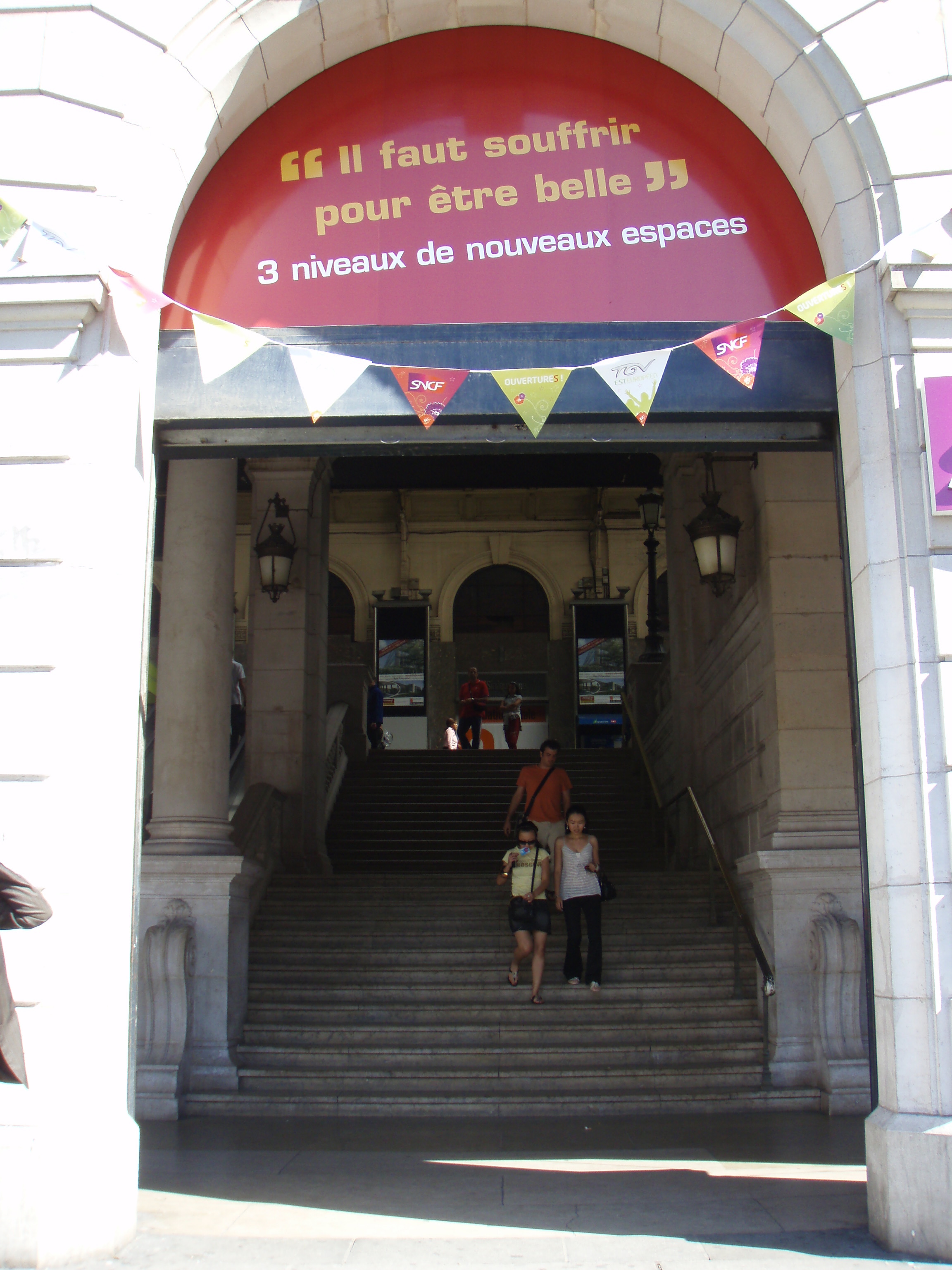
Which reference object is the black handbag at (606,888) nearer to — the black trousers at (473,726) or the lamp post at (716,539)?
the lamp post at (716,539)

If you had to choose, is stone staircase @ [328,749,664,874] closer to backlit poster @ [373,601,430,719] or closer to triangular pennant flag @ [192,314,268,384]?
backlit poster @ [373,601,430,719]

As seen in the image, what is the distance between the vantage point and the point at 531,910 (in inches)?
353

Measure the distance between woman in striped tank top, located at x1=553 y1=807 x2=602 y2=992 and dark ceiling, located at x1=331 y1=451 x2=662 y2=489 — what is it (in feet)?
31.2

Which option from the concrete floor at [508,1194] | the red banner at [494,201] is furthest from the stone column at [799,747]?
the red banner at [494,201]

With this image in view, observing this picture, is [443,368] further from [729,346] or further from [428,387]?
[729,346]

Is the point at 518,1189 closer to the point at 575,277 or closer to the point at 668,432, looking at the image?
the point at 668,432

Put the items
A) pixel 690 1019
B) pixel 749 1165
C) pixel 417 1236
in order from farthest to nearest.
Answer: pixel 690 1019 → pixel 749 1165 → pixel 417 1236

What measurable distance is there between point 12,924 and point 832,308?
15.0ft

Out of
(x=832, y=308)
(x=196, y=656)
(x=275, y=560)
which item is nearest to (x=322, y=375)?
(x=832, y=308)

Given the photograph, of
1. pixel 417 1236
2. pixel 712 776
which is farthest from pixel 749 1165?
pixel 712 776

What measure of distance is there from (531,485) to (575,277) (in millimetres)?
15325

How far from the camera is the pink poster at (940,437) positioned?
5066 millimetres

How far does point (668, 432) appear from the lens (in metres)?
5.70

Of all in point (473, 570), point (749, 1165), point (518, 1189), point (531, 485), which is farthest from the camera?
point (473, 570)
